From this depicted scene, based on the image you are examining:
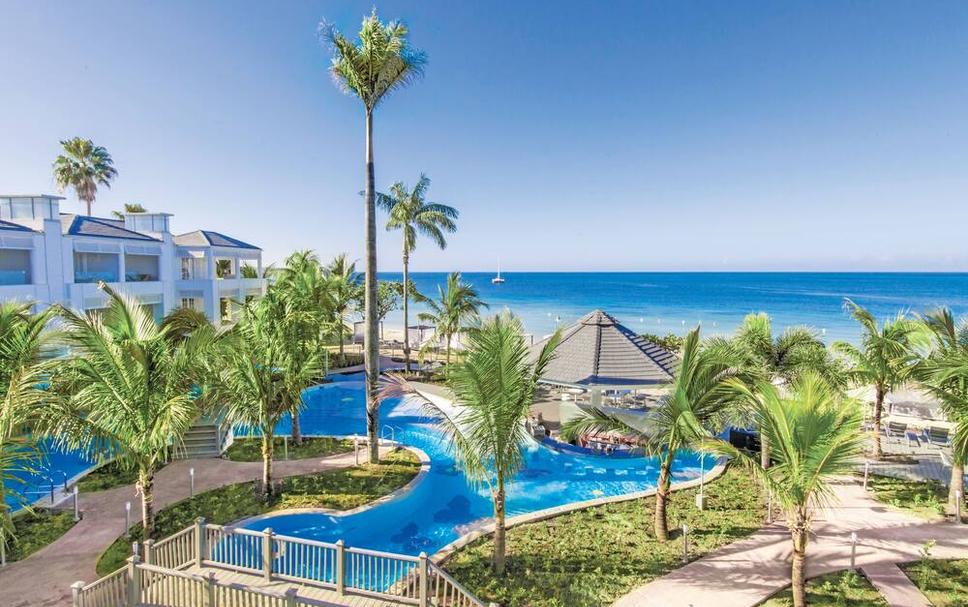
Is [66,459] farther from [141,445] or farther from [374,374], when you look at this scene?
[374,374]

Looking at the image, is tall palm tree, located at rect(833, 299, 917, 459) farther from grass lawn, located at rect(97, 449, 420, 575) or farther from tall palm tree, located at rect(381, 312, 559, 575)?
grass lawn, located at rect(97, 449, 420, 575)

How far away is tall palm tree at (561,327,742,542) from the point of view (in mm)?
8195

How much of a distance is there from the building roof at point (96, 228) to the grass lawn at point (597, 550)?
23.9 m

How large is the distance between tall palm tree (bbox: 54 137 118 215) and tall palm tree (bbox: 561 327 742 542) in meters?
44.1

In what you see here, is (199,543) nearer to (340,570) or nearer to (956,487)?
(340,570)

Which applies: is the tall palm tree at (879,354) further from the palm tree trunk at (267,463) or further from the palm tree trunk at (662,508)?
the palm tree trunk at (267,463)

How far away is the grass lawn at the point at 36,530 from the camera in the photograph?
8535 mm

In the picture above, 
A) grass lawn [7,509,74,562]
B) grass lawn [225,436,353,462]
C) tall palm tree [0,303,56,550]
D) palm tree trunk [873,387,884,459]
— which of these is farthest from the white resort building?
palm tree trunk [873,387,884,459]

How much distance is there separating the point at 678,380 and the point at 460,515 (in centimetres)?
642

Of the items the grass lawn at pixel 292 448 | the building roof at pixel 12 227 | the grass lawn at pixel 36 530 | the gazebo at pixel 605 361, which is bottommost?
the grass lawn at pixel 292 448

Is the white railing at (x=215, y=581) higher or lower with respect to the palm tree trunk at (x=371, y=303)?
lower

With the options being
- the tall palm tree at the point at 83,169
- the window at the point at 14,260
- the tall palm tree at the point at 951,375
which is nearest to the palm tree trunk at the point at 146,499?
the tall palm tree at the point at 951,375

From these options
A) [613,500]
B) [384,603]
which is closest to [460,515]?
[613,500]

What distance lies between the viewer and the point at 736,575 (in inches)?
305
